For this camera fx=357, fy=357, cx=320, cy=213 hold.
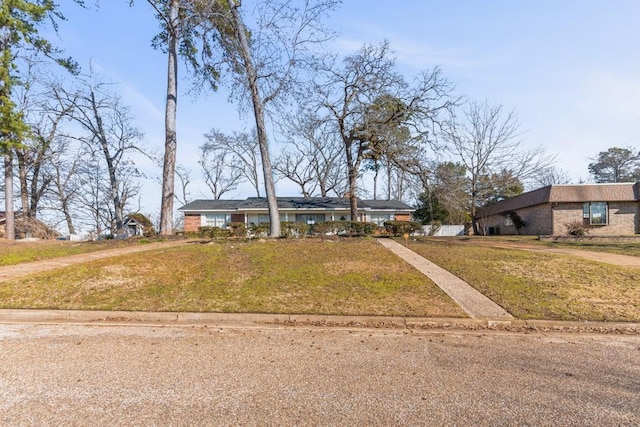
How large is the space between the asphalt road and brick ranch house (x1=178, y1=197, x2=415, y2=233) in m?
23.2

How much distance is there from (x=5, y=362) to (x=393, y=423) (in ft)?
13.6

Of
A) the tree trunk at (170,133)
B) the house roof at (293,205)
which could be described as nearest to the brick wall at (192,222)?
the house roof at (293,205)

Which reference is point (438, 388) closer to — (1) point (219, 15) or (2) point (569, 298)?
(2) point (569, 298)

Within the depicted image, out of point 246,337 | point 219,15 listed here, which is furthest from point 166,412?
point 219,15

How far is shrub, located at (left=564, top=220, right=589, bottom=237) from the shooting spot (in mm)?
20759

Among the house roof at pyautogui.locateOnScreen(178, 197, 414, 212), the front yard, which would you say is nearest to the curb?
the front yard

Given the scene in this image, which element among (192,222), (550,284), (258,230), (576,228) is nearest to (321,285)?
(550,284)

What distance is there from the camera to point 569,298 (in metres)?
7.01

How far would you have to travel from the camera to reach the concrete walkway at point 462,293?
20.6 ft

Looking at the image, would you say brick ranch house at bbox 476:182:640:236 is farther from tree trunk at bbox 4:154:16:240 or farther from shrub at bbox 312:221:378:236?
tree trunk at bbox 4:154:16:240

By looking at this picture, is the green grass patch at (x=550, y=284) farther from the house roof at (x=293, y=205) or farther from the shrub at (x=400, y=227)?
the house roof at (x=293, y=205)

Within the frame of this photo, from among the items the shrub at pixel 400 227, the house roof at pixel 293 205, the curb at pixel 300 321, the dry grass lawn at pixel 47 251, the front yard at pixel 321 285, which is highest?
the house roof at pixel 293 205

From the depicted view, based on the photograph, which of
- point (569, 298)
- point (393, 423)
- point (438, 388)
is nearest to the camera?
point (393, 423)

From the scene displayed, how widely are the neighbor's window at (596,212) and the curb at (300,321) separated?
75.3 ft
